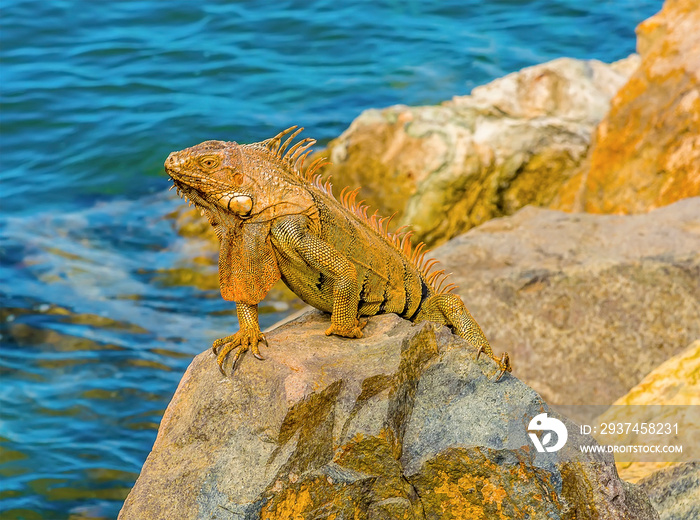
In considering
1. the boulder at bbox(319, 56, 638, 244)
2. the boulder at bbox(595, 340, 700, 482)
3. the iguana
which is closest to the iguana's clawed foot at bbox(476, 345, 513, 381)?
the iguana

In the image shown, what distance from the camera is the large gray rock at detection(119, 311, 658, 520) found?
15.8 feet

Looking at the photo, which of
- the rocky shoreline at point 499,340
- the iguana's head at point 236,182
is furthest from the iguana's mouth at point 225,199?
the rocky shoreline at point 499,340

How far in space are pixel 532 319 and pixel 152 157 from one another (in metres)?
10.2

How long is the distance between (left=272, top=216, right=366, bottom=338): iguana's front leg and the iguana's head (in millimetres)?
116

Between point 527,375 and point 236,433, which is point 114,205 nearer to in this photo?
point 527,375

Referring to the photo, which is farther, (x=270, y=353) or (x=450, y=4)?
(x=450, y=4)

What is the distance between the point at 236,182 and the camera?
5223mm

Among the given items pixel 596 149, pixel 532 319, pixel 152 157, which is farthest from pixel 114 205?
pixel 532 319

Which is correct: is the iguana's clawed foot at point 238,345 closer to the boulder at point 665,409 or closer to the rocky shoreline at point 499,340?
the rocky shoreline at point 499,340

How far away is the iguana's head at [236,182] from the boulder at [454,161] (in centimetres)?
728

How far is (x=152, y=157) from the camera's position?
1641 centimetres

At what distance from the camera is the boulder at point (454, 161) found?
1280 cm

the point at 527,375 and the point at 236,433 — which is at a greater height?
the point at 236,433

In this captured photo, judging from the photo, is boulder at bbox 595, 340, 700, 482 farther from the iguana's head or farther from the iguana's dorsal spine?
the iguana's head
